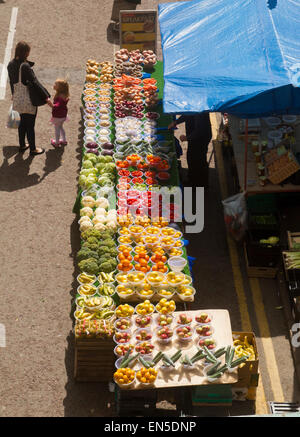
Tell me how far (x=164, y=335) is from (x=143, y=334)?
301mm

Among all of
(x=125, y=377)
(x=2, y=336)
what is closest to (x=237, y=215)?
(x=125, y=377)

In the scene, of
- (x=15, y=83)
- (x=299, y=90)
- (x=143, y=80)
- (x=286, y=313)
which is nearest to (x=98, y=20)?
(x=143, y=80)

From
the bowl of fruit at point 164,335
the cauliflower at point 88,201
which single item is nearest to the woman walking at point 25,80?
the cauliflower at point 88,201

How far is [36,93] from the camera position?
13.5 m

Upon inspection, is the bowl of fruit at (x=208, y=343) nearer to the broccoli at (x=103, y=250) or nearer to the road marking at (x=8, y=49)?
Answer: the broccoli at (x=103, y=250)

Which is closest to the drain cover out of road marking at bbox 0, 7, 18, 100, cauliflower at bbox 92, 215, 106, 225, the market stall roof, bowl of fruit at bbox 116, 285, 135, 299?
bowl of fruit at bbox 116, 285, 135, 299

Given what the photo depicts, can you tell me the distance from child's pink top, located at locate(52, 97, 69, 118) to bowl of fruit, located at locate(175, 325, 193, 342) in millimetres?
6366

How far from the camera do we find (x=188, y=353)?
9.06 meters

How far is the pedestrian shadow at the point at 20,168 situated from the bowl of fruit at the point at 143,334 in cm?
543

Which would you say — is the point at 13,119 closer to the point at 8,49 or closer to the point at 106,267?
the point at 106,267

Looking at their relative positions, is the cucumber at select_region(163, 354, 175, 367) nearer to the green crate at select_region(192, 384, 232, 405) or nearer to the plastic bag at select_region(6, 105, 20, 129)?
the green crate at select_region(192, 384, 232, 405)

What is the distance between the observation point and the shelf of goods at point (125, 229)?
372 inches

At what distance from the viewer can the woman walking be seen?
43.1 ft

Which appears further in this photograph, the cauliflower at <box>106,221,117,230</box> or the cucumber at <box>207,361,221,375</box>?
the cauliflower at <box>106,221,117,230</box>
